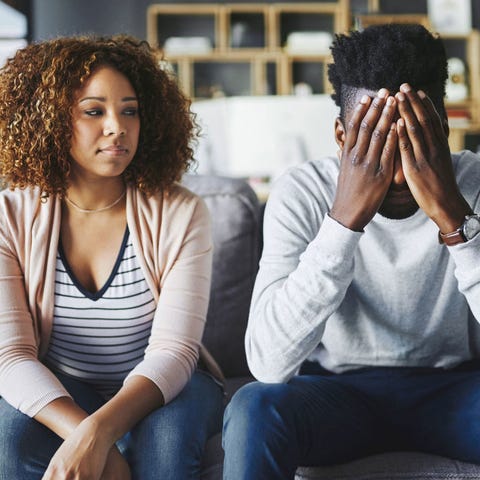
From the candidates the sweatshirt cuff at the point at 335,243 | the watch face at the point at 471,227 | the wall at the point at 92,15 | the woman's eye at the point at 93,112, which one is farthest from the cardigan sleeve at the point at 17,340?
the wall at the point at 92,15

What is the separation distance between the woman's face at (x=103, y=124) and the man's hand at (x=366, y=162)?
0.44 meters

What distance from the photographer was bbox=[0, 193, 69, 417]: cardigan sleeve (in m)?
1.21

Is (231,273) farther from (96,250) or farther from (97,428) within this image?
(97,428)

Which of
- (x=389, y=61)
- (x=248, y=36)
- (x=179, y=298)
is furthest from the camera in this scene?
(x=248, y=36)

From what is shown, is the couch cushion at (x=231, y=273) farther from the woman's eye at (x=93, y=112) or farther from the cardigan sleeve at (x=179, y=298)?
the woman's eye at (x=93, y=112)

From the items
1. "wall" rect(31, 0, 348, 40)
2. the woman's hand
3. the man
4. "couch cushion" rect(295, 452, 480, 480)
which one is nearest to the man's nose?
the man

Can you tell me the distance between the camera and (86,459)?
109 cm

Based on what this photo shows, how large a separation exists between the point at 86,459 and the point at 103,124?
624mm

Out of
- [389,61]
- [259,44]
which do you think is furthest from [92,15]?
[389,61]

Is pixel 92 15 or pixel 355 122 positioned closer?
pixel 355 122

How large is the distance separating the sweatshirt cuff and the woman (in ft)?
1.02

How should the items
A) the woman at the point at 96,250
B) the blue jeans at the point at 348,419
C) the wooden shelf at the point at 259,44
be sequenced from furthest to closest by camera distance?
1. the wooden shelf at the point at 259,44
2. the woman at the point at 96,250
3. the blue jeans at the point at 348,419

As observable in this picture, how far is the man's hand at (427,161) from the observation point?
3.79 ft

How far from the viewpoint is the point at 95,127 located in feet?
4.41
